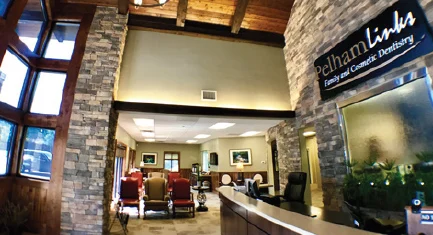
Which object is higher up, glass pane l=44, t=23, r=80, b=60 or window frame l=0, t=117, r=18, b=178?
glass pane l=44, t=23, r=80, b=60

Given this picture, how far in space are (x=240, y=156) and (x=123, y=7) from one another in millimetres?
8087

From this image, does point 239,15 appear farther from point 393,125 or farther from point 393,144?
point 393,144

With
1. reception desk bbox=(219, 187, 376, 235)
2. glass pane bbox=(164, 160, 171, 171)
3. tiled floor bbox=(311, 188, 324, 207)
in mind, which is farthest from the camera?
glass pane bbox=(164, 160, 171, 171)

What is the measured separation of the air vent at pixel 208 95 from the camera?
5930 mm

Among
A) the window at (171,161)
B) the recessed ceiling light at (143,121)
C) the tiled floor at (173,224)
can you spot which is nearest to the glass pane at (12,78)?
the recessed ceiling light at (143,121)

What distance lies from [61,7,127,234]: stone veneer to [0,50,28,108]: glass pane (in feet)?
3.69

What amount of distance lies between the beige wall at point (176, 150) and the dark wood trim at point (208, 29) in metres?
9.63

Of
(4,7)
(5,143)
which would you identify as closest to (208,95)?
(4,7)

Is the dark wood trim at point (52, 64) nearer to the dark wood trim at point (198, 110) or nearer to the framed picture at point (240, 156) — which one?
the dark wood trim at point (198, 110)

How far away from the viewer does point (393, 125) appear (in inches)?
134

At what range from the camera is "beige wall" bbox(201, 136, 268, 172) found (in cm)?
1117

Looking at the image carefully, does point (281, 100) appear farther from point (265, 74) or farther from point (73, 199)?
point (73, 199)

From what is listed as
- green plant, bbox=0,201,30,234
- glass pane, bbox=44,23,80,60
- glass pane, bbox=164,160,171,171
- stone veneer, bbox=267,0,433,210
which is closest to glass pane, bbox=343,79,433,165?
stone veneer, bbox=267,0,433,210

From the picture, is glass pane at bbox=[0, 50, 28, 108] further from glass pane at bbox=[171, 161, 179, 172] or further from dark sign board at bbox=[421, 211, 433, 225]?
glass pane at bbox=[171, 161, 179, 172]
